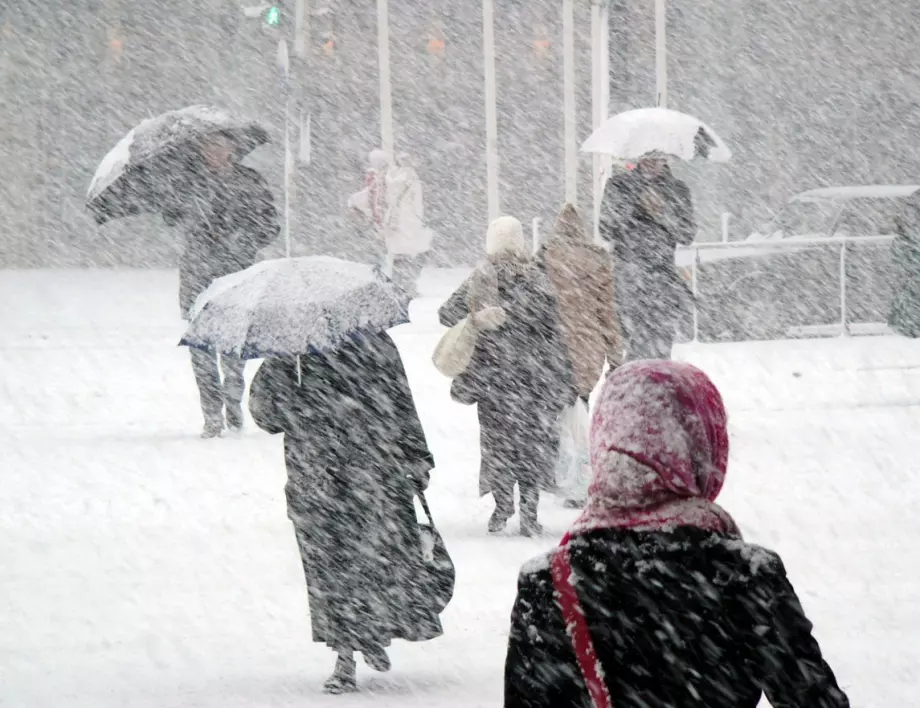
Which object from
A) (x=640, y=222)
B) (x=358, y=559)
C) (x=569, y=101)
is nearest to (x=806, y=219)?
(x=640, y=222)

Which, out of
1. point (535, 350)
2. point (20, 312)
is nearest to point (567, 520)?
point (535, 350)

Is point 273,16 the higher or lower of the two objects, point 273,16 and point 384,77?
the higher

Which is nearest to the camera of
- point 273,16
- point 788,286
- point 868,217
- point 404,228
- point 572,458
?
point 572,458

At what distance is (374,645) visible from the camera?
579 centimetres

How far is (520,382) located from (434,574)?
263 cm

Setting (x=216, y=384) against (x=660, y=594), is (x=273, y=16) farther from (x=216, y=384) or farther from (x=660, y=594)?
(x=660, y=594)

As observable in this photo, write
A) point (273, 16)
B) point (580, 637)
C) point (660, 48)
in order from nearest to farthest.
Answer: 1. point (580, 637)
2. point (273, 16)
3. point (660, 48)

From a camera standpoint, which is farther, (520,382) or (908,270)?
(908,270)

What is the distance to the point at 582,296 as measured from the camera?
8.85 metres

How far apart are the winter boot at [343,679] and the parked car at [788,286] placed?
11590mm

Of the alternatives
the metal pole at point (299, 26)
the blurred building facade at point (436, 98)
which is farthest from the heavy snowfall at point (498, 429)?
the metal pole at point (299, 26)

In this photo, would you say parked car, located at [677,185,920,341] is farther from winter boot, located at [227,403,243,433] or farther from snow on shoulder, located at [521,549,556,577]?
snow on shoulder, located at [521,549,556,577]

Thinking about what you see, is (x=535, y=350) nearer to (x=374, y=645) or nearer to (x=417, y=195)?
(x=374, y=645)

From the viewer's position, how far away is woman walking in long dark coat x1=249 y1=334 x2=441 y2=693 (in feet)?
18.7
